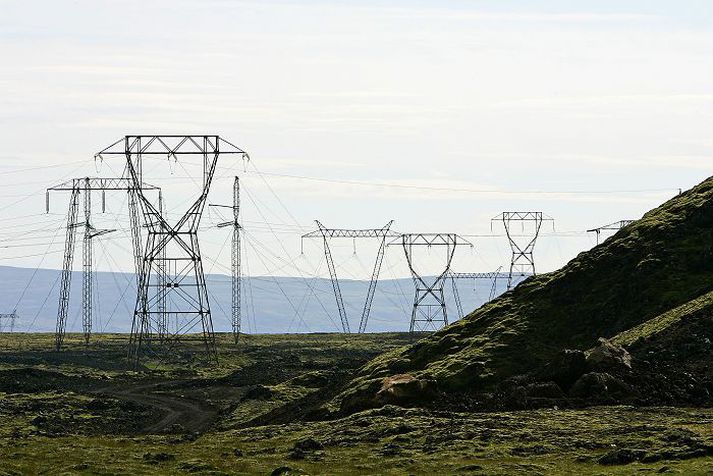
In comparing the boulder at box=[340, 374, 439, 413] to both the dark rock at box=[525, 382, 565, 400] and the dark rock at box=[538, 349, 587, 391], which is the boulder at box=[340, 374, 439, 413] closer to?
the dark rock at box=[525, 382, 565, 400]

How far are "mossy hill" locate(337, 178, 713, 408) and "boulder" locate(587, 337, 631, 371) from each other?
8694 mm

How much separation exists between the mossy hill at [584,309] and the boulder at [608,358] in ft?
28.5

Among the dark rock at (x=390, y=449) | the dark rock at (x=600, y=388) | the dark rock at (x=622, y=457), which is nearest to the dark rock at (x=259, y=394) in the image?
the dark rock at (x=600, y=388)

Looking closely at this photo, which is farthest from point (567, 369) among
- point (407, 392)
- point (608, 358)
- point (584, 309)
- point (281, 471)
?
point (281, 471)

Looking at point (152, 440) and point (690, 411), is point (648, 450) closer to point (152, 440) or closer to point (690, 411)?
point (690, 411)

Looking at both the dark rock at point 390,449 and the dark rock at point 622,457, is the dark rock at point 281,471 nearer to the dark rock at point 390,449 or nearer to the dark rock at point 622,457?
the dark rock at point 390,449

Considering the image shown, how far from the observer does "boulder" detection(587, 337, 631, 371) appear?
95.9 metres

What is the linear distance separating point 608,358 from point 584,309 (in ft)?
100

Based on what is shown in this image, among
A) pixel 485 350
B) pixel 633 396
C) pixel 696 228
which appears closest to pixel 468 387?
pixel 485 350

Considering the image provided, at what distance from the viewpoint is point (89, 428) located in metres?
113

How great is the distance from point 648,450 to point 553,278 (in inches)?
2651

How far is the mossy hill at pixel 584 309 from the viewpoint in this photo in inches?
4469

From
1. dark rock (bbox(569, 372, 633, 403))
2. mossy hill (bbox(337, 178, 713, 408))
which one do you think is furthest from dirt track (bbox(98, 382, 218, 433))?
dark rock (bbox(569, 372, 633, 403))

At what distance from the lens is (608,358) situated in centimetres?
9600
